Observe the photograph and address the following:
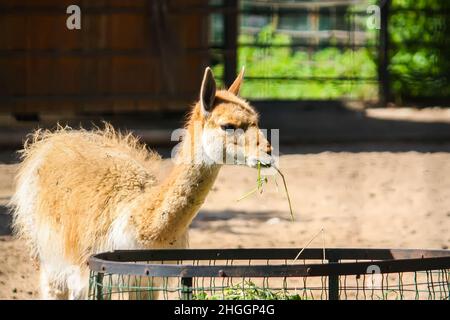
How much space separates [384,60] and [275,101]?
1.79 m

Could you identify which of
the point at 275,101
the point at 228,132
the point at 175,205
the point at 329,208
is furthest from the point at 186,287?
the point at 275,101

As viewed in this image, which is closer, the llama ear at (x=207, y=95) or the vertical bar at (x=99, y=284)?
the vertical bar at (x=99, y=284)

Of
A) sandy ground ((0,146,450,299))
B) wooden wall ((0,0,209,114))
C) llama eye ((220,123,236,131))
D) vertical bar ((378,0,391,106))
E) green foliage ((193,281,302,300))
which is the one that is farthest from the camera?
vertical bar ((378,0,391,106))

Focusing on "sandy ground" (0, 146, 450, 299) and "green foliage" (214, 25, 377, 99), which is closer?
"sandy ground" (0, 146, 450, 299)

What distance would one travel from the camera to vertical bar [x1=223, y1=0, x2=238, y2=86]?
13534 mm

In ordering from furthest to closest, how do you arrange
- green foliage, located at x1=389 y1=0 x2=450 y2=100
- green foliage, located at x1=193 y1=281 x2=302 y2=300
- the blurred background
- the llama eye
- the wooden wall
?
green foliage, located at x1=389 y1=0 x2=450 y2=100, the wooden wall, the blurred background, the llama eye, green foliage, located at x1=193 y1=281 x2=302 y2=300

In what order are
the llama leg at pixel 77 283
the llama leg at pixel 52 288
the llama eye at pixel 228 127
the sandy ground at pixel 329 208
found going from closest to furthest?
the llama eye at pixel 228 127
the llama leg at pixel 77 283
the llama leg at pixel 52 288
the sandy ground at pixel 329 208

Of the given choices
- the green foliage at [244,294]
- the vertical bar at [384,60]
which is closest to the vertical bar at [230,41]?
the vertical bar at [384,60]

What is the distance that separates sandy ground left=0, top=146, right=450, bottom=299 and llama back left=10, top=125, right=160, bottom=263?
0.87 metres

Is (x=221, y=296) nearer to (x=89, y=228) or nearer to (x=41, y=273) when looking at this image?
(x=89, y=228)

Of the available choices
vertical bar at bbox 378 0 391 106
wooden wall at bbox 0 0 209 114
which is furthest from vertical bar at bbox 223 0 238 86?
vertical bar at bbox 378 0 391 106

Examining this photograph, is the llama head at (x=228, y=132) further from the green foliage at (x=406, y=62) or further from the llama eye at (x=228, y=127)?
the green foliage at (x=406, y=62)

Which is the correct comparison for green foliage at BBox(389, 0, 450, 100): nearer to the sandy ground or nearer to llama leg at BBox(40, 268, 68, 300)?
the sandy ground

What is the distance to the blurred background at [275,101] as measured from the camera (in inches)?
376
